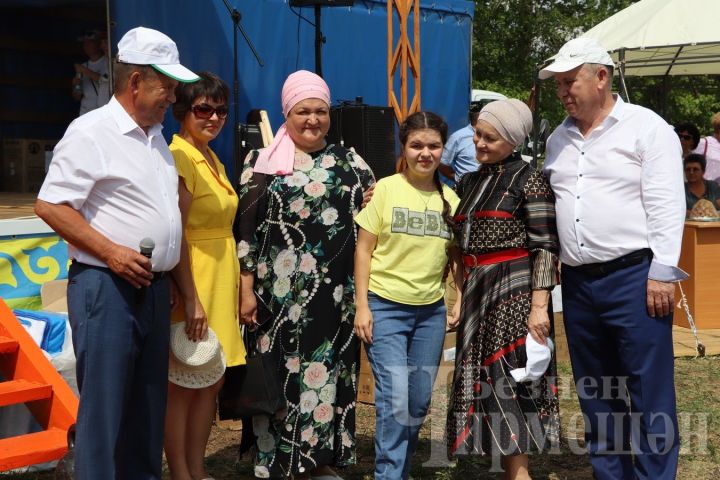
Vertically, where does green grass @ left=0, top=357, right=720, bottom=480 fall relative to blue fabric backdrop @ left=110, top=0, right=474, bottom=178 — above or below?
below

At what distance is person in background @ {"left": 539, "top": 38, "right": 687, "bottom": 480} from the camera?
131 inches

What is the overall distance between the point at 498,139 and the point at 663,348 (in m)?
0.98

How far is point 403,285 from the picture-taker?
3.63 metres

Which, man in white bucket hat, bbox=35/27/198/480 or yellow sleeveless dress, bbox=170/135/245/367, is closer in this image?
man in white bucket hat, bbox=35/27/198/480

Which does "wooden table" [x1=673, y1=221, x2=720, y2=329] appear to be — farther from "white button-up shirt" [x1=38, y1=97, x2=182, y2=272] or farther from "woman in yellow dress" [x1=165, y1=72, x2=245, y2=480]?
"white button-up shirt" [x1=38, y1=97, x2=182, y2=272]

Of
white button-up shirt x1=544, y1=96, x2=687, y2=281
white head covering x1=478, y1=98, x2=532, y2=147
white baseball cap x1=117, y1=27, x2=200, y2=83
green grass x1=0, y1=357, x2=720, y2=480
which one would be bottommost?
green grass x1=0, y1=357, x2=720, y2=480

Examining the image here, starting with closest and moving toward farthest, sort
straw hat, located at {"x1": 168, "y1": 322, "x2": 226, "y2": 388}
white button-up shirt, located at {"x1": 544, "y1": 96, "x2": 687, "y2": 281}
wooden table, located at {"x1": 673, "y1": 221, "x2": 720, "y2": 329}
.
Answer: white button-up shirt, located at {"x1": 544, "y1": 96, "x2": 687, "y2": 281}
straw hat, located at {"x1": 168, "y1": 322, "x2": 226, "y2": 388}
wooden table, located at {"x1": 673, "y1": 221, "x2": 720, "y2": 329}

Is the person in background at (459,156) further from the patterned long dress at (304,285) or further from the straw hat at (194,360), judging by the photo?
the straw hat at (194,360)

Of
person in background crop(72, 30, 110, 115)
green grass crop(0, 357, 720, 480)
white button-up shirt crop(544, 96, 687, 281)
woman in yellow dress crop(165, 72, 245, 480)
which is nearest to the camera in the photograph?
white button-up shirt crop(544, 96, 687, 281)

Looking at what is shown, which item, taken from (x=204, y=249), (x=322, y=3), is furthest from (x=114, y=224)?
(x=322, y=3)

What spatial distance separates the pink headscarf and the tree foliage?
15.8 m

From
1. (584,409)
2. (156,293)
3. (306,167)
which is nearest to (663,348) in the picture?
(584,409)

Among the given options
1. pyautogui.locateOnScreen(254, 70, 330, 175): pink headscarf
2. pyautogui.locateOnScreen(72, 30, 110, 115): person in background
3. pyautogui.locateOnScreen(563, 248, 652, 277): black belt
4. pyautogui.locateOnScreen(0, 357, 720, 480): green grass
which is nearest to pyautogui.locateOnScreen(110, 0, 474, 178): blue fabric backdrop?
pyautogui.locateOnScreen(72, 30, 110, 115): person in background

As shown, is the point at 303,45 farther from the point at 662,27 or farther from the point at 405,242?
the point at 405,242
